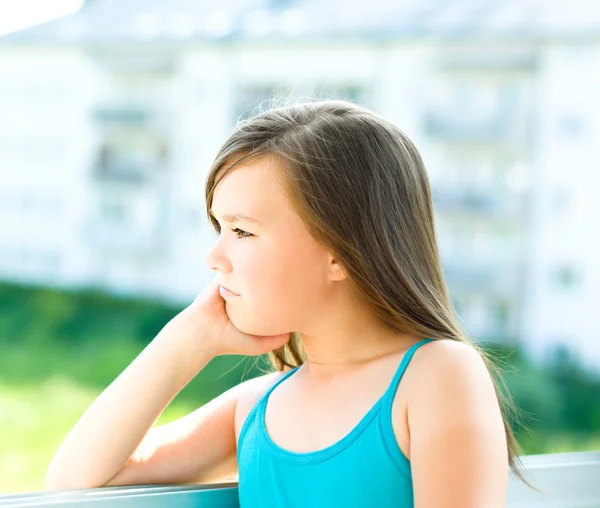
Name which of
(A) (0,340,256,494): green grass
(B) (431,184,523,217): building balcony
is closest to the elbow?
(A) (0,340,256,494): green grass

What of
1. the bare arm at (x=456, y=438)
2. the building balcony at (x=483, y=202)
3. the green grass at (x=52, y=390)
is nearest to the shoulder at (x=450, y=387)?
the bare arm at (x=456, y=438)

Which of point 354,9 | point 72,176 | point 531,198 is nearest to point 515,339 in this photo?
point 531,198

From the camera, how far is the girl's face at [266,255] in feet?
2.54

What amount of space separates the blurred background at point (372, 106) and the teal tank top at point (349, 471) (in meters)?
Answer: 5.80

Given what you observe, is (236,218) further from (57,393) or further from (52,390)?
(52,390)

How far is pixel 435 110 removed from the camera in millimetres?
8195

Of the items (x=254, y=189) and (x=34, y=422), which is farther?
(x=34, y=422)

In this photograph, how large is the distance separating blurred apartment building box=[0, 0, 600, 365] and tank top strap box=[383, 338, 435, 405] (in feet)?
20.2

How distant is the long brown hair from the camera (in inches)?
30.3

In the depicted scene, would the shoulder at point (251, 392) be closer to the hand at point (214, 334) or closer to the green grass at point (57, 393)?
the hand at point (214, 334)

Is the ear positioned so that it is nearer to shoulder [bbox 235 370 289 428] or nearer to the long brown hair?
the long brown hair

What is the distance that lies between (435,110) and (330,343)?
25.1ft

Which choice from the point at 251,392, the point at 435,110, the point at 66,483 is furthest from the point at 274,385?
the point at 435,110

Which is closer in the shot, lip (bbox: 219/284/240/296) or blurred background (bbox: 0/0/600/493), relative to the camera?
lip (bbox: 219/284/240/296)
